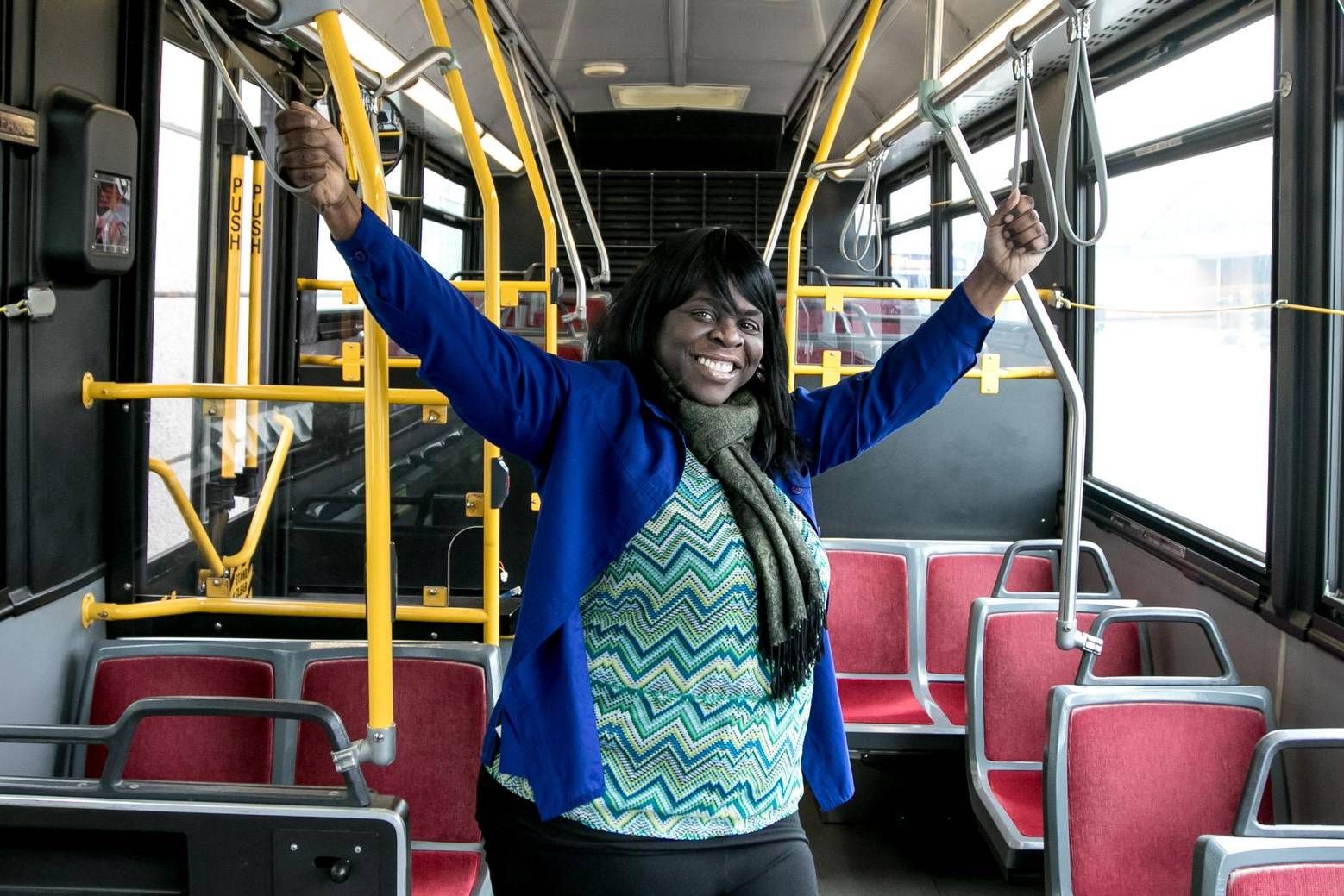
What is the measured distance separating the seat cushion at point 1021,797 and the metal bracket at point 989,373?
5.34 ft

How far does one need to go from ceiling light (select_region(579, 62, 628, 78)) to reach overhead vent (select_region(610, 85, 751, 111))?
0.36 m

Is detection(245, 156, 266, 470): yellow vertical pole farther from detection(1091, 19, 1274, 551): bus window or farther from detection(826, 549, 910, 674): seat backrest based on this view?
detection(1091, 19, 1274, 551): bus window

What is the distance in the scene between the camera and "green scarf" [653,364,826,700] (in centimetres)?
137

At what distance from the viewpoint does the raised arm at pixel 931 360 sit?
169 centimetres

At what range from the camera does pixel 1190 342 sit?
383cm

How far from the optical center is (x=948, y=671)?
3928 millimetres

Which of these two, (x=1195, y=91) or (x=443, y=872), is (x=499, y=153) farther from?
(x=443, y=872)

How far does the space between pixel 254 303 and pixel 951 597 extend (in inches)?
94.6

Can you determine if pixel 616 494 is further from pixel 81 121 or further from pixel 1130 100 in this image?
pixel 1130 100

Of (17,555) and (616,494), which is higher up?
(616,494)

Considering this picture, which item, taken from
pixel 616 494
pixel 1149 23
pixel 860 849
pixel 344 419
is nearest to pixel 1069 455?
pixel 616 494

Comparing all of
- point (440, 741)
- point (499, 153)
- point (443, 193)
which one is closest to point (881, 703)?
point (440, 741)

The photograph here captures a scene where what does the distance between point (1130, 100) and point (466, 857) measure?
3.36 meters

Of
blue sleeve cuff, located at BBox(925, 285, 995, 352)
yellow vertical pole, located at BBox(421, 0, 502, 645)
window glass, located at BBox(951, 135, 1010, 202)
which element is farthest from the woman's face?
window glass, located at BBox(951, 135, 1010, 202)
